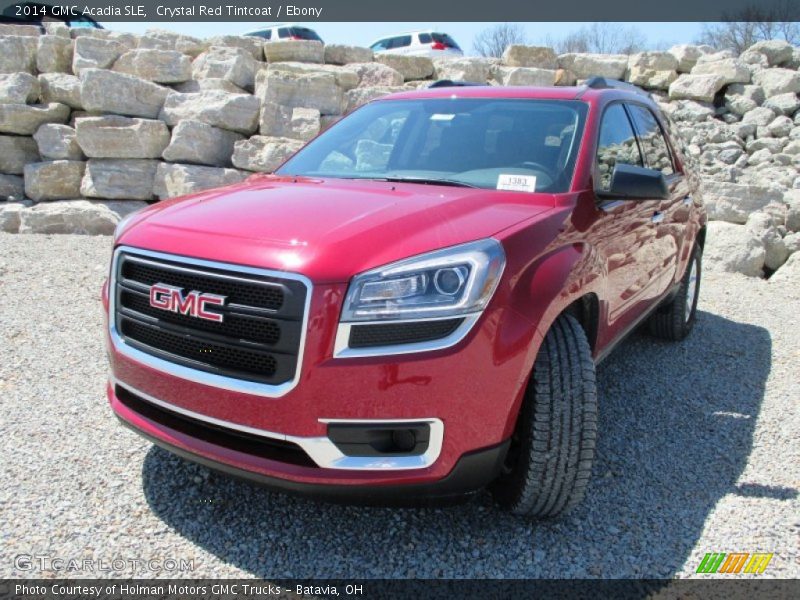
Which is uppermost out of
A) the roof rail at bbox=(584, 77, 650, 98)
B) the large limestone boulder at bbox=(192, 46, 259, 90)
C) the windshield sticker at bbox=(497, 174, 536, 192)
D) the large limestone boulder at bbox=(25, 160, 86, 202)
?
the roof rail at bbox=(584, 77, 650, 98)

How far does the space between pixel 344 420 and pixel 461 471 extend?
43 cm

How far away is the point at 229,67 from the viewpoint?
32.9ft

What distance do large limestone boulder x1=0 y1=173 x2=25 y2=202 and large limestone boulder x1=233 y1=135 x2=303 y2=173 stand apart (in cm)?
329

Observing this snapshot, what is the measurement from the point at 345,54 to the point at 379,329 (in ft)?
35.4

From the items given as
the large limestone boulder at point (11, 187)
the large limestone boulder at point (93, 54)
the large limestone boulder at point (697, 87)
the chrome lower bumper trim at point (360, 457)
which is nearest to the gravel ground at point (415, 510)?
the chrome lower bumper trim at point (360, 457)

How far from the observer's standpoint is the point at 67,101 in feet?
31.4

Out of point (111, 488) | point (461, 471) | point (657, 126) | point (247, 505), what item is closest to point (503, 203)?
point (461, 471)

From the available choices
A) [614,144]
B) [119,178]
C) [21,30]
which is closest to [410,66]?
[119,178]

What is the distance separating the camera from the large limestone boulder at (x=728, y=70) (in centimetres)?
1155

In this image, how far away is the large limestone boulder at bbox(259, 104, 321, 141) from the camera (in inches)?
352

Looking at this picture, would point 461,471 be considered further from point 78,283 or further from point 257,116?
point 257,116

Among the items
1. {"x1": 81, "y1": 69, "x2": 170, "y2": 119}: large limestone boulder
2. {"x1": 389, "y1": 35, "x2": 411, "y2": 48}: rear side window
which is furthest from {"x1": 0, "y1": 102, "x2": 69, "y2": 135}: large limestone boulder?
{"x1": 389, "y1": 35, "x2": 411, "y2": 48}: rear side window

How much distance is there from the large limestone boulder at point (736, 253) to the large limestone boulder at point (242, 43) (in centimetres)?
821

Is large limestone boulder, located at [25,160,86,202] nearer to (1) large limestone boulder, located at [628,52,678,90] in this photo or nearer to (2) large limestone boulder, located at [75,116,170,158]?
(2) large limestone boulder, located at [75,116,170,158]
